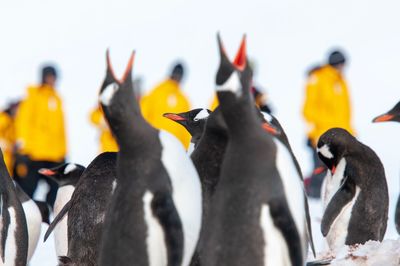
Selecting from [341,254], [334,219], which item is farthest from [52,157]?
[341,254]

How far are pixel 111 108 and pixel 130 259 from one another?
0.54m

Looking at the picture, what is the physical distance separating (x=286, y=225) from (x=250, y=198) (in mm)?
152

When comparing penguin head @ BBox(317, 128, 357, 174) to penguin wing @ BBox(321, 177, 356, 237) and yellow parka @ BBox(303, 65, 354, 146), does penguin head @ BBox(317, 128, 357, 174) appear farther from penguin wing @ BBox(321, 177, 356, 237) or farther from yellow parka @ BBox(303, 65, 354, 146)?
yellow parka @ BBox(303, 65, 354, 146)

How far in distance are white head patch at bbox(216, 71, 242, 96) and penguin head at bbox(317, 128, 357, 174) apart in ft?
6.94

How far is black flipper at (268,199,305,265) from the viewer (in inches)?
122

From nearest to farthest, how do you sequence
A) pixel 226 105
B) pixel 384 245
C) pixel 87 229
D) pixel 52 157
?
pixel 226 105 → pixel 384 245 → pixel 87 229 → pixel 52 157

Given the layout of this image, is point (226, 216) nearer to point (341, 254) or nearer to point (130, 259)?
point (130, 259)

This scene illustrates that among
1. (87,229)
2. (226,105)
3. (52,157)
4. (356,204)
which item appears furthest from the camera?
(52,157)

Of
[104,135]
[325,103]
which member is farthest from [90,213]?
[104,135]

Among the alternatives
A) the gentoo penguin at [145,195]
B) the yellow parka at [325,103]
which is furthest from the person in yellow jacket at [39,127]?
the gentoo penguin at [145,195]

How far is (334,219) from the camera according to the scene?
200 inches

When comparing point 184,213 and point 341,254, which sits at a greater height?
point 184,213

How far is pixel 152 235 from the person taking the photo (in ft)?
10.6

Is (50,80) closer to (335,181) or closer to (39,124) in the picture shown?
(39,124)
